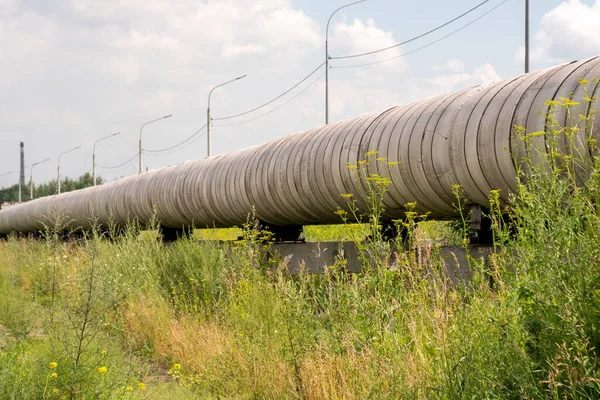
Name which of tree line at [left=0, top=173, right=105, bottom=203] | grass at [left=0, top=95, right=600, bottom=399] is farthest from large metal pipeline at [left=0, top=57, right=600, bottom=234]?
tree line at [left=0, top=173, right=105, bottom=203]

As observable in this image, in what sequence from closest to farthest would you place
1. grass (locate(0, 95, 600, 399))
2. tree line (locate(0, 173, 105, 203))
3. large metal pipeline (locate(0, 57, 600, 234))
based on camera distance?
grass (locate(0, 95, 600, 399)), large metal pipeline (locate(0, 57, 600, 234)), tree line (locate(0, 173, 105, 203))

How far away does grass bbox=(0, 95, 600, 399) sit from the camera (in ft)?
10.1

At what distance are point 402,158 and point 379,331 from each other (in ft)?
8.94

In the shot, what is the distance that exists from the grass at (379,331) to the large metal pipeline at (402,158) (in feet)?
1.39

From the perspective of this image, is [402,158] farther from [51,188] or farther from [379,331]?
[51,188]

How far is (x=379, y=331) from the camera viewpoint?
13.6 feet

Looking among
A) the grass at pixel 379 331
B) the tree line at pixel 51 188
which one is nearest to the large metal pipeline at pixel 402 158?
the grass at pixel 379 331

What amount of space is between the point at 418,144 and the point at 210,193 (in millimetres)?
5083

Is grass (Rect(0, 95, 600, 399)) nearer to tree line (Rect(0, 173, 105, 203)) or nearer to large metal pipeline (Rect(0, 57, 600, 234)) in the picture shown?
large metal pipeline (Rect(0, 57, 600, 234))

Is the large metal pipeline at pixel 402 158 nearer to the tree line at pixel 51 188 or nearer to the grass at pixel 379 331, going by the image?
the grass at pixel 379 331

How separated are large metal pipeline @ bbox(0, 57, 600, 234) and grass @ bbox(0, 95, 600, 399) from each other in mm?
423

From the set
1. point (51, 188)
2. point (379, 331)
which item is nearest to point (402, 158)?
point (379, 331)

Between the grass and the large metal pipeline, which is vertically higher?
the large metal pipeline

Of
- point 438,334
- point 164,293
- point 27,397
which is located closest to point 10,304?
point 164,293
